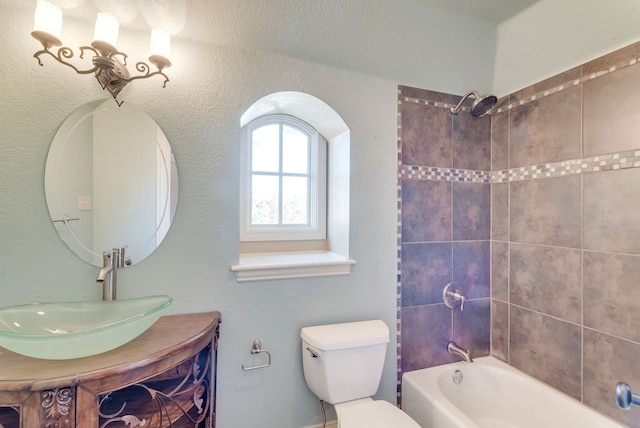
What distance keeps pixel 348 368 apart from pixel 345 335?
162 millimetres

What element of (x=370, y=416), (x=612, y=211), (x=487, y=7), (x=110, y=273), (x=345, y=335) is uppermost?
(x=487, y=7)

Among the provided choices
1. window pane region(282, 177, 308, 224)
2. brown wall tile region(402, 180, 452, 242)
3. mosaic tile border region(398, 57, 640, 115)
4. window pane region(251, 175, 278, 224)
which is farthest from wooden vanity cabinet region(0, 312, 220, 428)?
mosaic tile border region(398, 57, 640, 115)

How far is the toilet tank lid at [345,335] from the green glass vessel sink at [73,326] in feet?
2.34

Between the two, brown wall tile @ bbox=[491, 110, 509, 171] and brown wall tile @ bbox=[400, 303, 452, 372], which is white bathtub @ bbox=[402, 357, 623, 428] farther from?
brown wall tile @ bbox=[491, 110, 509, 171]

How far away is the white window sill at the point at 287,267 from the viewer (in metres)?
1.47

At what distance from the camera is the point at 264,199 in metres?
1.89

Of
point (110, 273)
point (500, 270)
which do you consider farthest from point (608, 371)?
point (110, 273)

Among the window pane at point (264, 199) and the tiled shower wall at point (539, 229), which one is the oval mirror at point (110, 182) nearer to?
the window pane at point (264, 199)

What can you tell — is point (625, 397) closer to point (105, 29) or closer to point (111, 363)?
point (111, 363)

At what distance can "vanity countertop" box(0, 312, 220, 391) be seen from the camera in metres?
0.86

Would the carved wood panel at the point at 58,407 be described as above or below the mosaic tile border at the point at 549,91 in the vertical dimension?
below

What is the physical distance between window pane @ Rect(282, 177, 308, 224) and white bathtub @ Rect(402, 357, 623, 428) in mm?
1216

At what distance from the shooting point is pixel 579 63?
1.53m

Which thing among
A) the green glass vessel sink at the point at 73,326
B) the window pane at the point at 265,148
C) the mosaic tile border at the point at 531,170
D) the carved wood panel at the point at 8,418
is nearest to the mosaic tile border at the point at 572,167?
the mosaic tile border at the point at 531,170
